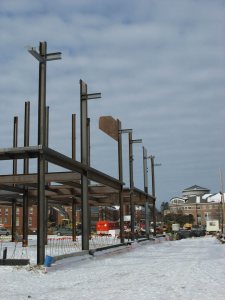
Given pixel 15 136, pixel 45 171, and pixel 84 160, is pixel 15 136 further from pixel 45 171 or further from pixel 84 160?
pixel 84 160

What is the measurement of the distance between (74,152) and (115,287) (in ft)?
72.9

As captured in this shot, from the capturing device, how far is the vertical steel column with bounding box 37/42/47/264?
53.0ft

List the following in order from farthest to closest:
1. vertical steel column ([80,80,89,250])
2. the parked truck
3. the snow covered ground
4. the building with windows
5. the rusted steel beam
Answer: the building with windows → the parked truck → the rusted steel beam → vertical steel column ([80,80,89,250]) → the snow covered ground

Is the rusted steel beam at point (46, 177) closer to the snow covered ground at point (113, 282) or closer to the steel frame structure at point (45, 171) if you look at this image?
the steel frame structure at point (45, 171)

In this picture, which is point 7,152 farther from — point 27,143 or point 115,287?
point 27,143

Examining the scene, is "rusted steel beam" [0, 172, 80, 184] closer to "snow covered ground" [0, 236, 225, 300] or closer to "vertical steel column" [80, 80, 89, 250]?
"vertical steel column" [80, 80, 89, 250]

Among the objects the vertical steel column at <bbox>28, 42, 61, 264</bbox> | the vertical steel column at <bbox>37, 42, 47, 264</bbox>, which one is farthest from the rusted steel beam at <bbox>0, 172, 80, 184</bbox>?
the vertical steel column at <bbox>37, 42, 47, 264</bbox>

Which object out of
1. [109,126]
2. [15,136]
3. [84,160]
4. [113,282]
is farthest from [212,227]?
[113,282]

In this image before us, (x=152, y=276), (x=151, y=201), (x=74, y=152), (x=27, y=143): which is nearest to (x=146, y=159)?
(x=151, y=201)

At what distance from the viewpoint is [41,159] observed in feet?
54.4

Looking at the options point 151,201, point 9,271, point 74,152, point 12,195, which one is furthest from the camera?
point 151,201

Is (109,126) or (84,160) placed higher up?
(109,126)

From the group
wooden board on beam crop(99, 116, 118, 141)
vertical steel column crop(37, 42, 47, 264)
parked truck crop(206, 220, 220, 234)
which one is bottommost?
parked truck crop(206, 220, 220, 234)

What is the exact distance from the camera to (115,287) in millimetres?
11055
